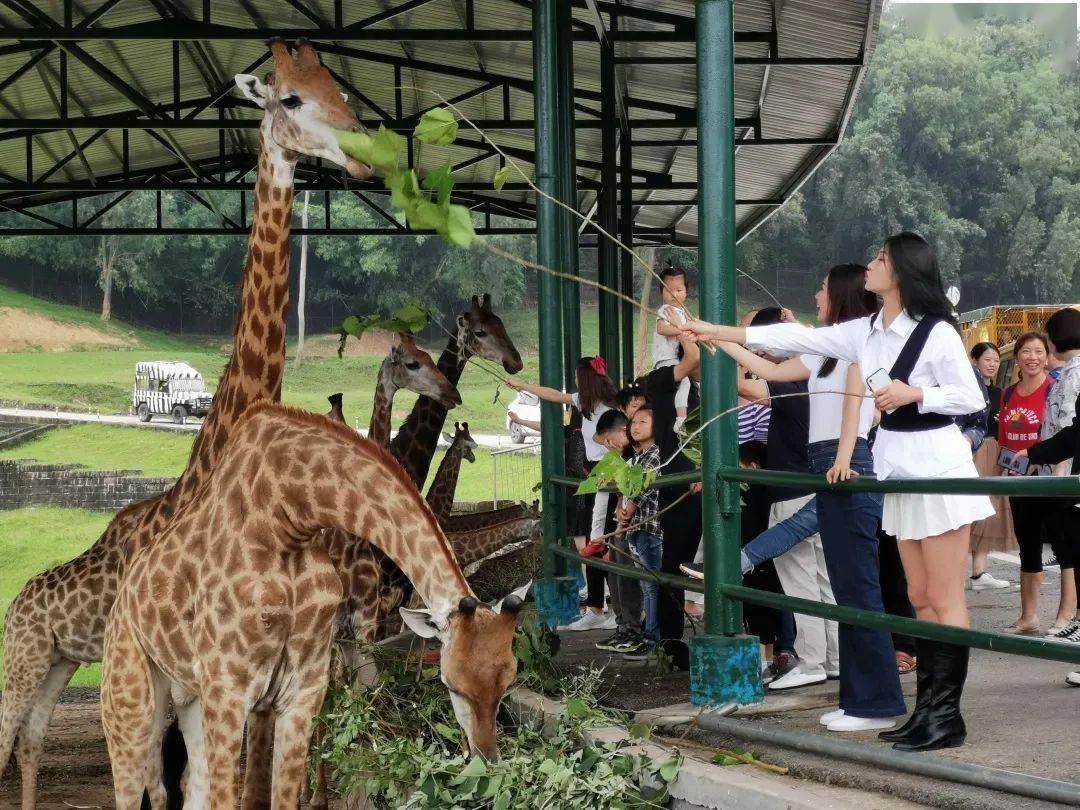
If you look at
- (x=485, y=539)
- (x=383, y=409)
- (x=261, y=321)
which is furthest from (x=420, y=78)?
(x=261, y=321)

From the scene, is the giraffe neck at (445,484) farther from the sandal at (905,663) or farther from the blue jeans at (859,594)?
the blue jeans at (859,594)

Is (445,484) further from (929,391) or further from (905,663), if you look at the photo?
(929,391)

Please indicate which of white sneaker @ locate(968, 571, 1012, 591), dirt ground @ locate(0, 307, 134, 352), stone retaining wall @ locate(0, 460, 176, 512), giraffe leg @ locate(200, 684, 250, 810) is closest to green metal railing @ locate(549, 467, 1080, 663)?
giraffe leg @ locate(200, 684, 250, 810)

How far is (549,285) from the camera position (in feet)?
24.9

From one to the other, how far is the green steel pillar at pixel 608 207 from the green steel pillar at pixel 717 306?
566 cm

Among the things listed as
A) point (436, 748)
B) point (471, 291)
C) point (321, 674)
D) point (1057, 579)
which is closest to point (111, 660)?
point (321, 674)

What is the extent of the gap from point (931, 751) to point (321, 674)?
6.29 ft

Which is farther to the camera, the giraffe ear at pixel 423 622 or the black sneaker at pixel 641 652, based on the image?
the black sneaker at pixel 641 652

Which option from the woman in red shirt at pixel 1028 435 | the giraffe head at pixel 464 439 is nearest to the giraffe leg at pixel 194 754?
the woman in red shirt at pixel 1028 435

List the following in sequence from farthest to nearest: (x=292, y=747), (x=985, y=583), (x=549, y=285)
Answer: (x=985, y=583), (x=549, y=285), (x=292, y=747)

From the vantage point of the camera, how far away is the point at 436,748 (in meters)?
4.95

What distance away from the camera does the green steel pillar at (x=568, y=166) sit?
8203mm

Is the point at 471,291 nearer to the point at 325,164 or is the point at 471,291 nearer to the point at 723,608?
the point at 325,164

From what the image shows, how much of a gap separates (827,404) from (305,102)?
2.11 meters
